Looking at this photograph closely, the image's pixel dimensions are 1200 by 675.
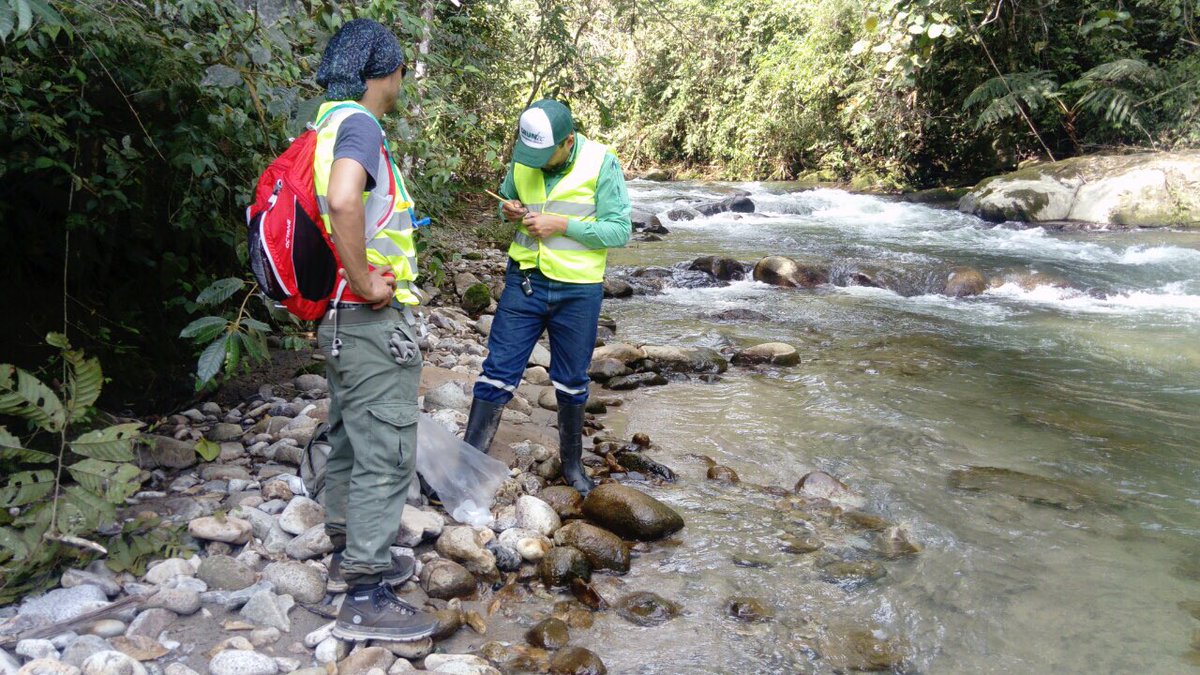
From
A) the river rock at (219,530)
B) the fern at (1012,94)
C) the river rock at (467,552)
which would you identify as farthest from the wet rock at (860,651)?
the fern at (1012,94)

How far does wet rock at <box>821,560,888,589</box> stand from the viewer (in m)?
3.62

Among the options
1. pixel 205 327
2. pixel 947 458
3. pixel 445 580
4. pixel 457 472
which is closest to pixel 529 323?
pixel 457 472

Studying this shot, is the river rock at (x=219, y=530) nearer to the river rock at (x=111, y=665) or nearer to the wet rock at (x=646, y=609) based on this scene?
the river rock at (x=111, y=665)

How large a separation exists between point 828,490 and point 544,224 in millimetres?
2268

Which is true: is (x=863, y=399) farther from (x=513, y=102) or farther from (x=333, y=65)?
(x=513, y=102)

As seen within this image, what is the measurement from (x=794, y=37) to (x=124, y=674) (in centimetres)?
2501

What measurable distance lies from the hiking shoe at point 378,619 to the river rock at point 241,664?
235 millimetres

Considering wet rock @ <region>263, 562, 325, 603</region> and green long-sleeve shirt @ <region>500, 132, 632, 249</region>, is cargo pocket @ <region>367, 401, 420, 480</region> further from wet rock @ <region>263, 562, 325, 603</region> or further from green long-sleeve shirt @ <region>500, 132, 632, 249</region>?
green long-sleeve shirt @ <region>500, 132, 632, 249</region>

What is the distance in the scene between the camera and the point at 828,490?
4.54 metres

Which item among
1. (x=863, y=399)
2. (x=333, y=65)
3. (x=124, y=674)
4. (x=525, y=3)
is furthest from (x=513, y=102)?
(x=124, y=674)

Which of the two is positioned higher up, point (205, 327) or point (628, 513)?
point (205, 327)

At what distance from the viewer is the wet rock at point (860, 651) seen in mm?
3059

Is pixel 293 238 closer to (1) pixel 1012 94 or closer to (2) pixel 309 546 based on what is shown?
(2) pixel 309 546

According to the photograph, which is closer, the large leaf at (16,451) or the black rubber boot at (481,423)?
the large leaf at (16,451)
